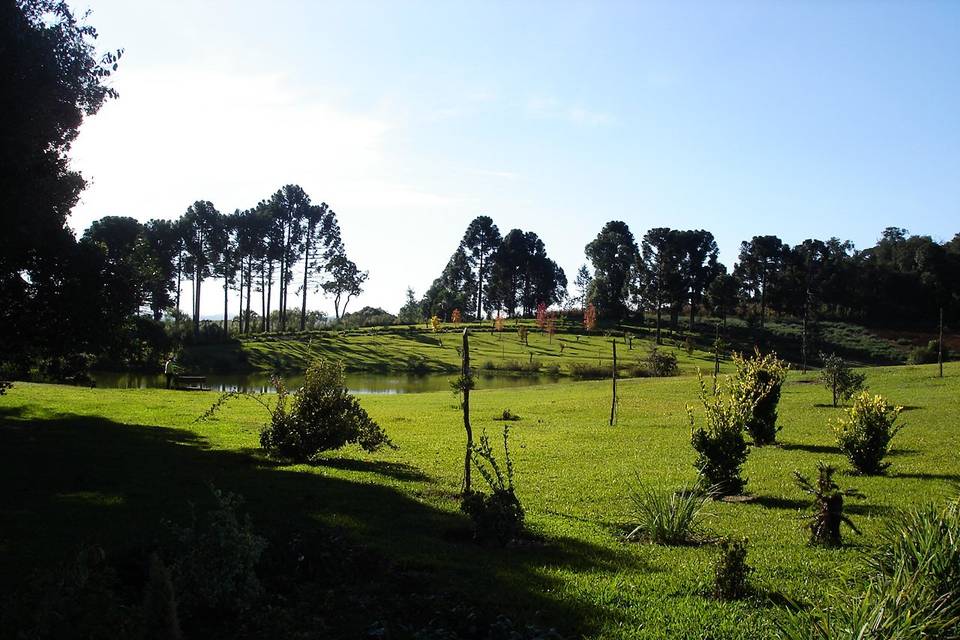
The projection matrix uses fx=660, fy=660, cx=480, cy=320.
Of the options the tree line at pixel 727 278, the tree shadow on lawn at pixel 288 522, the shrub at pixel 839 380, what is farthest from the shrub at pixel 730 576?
the tree line at pixel 727 278

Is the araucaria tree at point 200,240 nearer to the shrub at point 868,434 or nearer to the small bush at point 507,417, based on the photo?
the small bush at point 507,417

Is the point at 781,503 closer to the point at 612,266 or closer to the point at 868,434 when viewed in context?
the point at 868,434

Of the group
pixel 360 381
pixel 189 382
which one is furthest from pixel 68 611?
pixel 360 381

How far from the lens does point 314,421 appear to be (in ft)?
48.2

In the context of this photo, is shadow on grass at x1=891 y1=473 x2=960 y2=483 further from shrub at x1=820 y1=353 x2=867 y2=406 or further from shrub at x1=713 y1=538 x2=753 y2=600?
shrub at x1=820 y1=353 x2=867 y2=406

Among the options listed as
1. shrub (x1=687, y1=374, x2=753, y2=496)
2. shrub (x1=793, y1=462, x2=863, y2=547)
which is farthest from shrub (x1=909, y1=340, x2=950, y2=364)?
shrub (x1=793, y1=462, x2=863, y2=547)

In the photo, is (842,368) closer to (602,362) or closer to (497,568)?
(497,568)

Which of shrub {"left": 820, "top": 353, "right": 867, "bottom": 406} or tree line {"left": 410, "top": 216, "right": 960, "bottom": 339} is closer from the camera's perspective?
shrub {"left": 820, "top": 353, "right": 867, "bottom": 406}

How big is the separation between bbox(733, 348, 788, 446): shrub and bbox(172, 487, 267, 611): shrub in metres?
14.8

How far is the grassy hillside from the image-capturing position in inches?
2579

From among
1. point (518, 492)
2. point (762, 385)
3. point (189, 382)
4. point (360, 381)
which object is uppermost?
point (762, 385)

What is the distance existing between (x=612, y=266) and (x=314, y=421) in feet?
321

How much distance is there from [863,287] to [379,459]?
9971 centimetres

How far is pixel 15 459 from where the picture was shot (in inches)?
484
